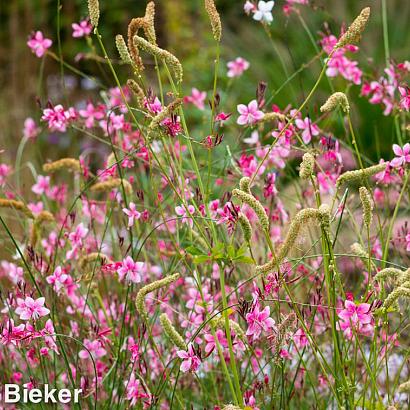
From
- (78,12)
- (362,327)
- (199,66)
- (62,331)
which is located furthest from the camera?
(78,12)

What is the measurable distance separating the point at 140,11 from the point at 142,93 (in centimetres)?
733

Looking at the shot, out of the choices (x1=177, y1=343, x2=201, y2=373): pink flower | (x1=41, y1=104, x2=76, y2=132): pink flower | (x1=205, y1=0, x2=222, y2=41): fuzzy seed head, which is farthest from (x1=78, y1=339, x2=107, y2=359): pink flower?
(x1=205, y1=0, x2=222, y2=41): fuzzy seed head

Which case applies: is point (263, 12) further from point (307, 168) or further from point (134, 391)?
point (134, 391)

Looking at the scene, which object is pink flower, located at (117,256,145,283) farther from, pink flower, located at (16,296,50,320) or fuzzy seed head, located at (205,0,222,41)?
fuzzy seed head, located at (205,0,222,41)

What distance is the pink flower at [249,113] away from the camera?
226cm

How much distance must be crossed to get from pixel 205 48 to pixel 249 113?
5.91 meters

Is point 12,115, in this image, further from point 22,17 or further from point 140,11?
point 140,11

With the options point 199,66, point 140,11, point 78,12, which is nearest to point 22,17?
point 78,12

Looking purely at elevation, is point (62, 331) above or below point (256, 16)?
below

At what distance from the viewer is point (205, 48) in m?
8.06

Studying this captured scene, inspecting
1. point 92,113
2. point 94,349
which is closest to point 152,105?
point 94,349

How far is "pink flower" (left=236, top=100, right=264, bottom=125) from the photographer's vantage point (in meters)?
2.26

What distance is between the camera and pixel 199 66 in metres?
7.42

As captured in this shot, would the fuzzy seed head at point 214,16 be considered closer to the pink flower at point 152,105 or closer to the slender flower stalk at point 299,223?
the pink flower at point 152,105
